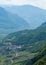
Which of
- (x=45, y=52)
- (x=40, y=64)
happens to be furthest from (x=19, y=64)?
(x=40, y=64)

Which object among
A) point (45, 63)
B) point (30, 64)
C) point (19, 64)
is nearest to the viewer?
point (45, 63)

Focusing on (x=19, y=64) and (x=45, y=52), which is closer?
(x=45, y=52)

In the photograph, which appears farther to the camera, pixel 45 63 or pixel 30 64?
pixel 30 64

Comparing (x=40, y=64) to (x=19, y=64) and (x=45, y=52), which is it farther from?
(x=19, y=64)

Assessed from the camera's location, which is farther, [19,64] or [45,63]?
[19,64]

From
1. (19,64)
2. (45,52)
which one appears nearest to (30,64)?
(45,52)

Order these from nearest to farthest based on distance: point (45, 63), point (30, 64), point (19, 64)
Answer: point (45, 63) < point (30, 64) < point (19, 64)

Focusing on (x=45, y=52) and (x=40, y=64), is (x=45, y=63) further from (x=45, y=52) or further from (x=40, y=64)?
(x=45, y=52)
